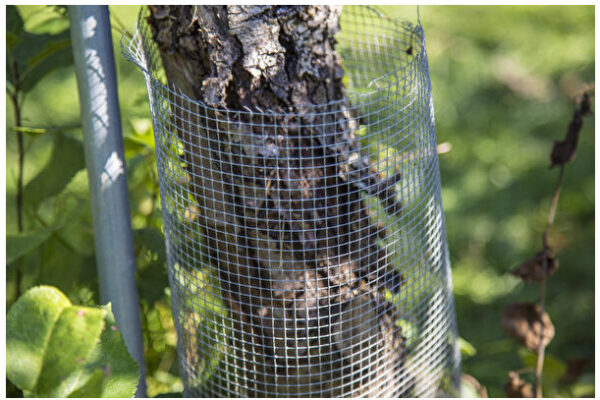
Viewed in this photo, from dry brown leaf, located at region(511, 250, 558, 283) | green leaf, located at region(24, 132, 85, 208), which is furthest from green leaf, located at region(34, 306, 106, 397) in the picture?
dry brown leaf, located at region(511, 250, 558, 283)

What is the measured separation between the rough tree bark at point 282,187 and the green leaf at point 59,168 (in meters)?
0.36

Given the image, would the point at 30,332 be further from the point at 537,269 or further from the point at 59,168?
the point at 537,269

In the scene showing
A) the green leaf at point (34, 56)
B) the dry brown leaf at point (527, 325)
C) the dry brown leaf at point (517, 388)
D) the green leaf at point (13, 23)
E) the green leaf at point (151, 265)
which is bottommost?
the dry brown leaf at point (517, 388)

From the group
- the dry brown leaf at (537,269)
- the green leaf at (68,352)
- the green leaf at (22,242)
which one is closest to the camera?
the green leaf at (68,352)

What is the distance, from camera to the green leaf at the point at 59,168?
4.11 feet

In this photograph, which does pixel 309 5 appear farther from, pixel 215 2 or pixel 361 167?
pixel 361 167

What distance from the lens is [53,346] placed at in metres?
0.70

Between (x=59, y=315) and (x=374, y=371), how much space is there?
0.53 metres

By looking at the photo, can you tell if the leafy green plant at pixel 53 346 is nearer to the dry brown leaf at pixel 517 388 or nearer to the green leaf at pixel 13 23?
the green leaf at pixel 13 23

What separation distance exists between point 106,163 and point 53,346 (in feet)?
1.25

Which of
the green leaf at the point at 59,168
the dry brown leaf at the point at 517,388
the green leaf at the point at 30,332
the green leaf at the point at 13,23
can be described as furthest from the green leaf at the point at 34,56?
the dry brown leaf at the point at 517,388

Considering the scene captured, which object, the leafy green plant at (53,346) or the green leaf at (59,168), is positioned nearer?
the leafy green plant at (53,346)

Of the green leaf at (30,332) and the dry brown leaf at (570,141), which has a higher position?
the dry brown leaf at (570,141)

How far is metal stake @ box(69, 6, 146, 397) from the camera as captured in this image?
3.17ft
